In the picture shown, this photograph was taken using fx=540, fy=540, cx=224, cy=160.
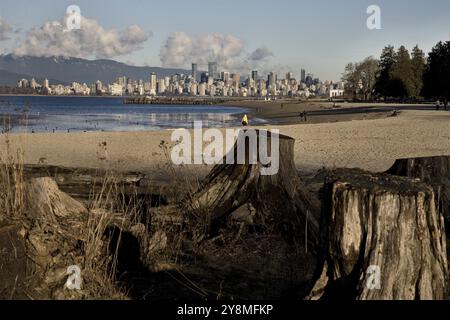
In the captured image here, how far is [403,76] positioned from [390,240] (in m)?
90.3

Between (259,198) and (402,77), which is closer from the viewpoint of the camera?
(259,198)

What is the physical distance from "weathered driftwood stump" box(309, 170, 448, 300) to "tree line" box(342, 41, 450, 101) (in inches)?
2514

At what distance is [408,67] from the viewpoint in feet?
291

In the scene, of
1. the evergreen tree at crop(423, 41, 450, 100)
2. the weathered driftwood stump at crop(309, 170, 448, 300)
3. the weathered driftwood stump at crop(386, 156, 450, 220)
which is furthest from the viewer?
the evergreen tree at crop(423, 41, 450, 100)

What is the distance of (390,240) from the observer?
3352 mm

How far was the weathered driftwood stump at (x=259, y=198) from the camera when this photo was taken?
20.4 feet

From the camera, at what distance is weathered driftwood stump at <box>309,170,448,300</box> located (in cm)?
332

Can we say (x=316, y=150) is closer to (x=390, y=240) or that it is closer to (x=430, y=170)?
(x=430, y=170)

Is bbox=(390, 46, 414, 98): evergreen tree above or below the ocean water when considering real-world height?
above

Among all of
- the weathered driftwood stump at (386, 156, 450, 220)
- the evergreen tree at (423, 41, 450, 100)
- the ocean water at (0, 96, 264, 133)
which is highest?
the evergreen tree at (423, 41, 450, 100)

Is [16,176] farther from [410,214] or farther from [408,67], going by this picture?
[408,67]

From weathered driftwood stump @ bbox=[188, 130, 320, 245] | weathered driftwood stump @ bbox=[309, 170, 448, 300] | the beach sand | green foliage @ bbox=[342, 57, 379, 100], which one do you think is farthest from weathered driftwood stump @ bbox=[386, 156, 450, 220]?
green foliage @ bbox=[342, 57, 379, 100]

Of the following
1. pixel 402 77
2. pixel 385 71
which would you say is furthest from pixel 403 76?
pixel 385 71

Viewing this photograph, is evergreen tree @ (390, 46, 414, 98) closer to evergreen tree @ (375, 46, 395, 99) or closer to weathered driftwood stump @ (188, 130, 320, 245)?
evergreen tree @ (375, 46, 395, 99)
